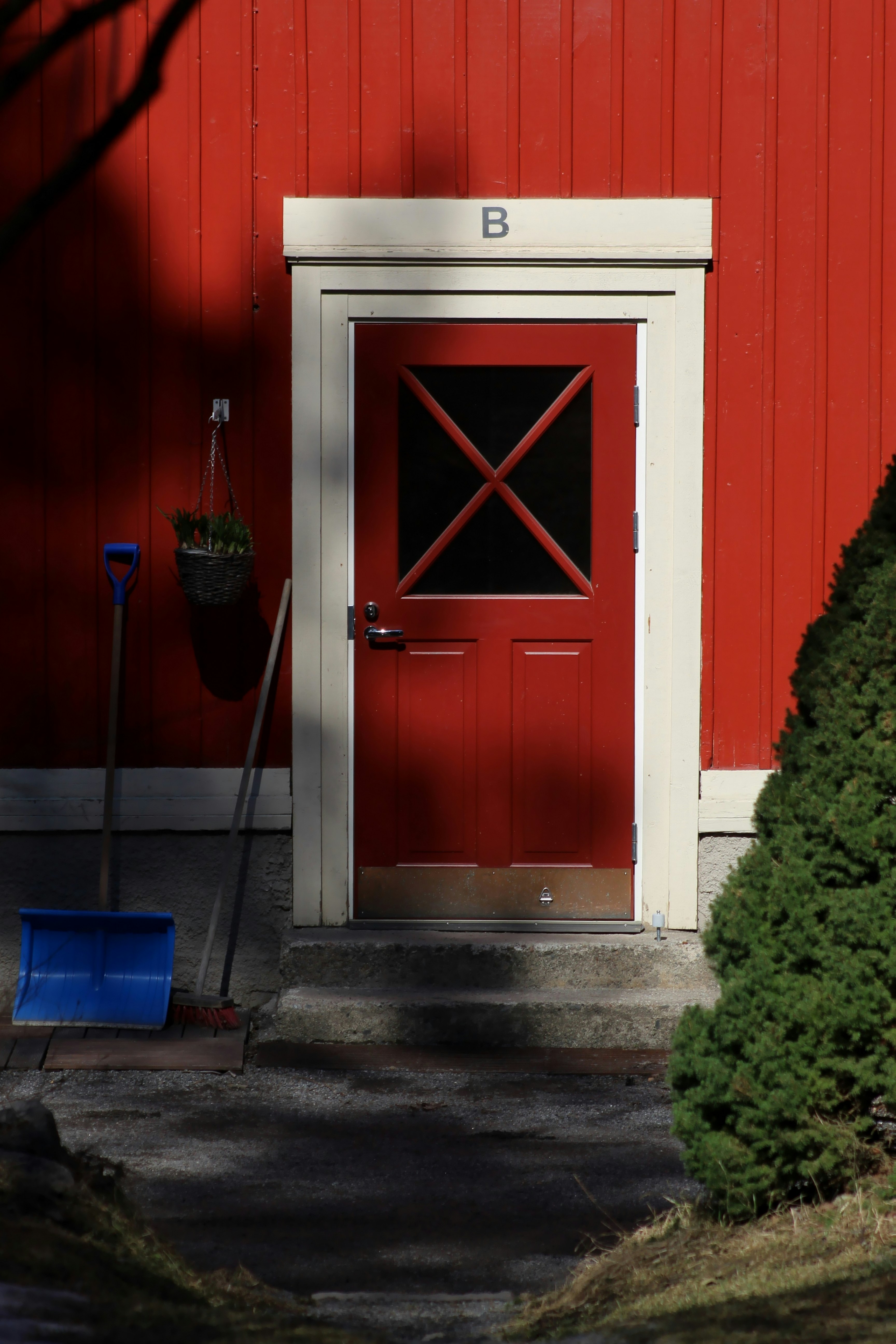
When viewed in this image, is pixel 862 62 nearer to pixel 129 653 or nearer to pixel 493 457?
pixel 493 457

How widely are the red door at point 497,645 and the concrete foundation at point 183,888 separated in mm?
392

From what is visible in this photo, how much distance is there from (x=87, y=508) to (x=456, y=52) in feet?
7.55

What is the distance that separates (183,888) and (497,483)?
2052 mm

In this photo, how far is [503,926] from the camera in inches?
213

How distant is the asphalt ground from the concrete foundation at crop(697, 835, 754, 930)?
97cm

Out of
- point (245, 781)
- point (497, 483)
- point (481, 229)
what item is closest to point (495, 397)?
point (497, 483)

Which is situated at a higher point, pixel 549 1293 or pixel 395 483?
pixel 395 483

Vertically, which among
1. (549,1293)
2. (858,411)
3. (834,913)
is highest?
(858,411)

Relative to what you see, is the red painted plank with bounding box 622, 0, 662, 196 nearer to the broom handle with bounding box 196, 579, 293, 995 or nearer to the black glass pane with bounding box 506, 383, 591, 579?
the black glass pane with bounding box 506, 383, 591, 579

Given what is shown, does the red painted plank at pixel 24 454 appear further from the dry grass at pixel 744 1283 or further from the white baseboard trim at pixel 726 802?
the dry grass at pixel 744 1283

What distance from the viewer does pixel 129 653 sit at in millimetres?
5355

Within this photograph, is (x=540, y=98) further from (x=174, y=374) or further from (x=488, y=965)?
(x=488, y=965)

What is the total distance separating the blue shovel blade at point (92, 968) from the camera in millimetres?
5020

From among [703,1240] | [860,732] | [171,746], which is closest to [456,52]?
[171,746]
